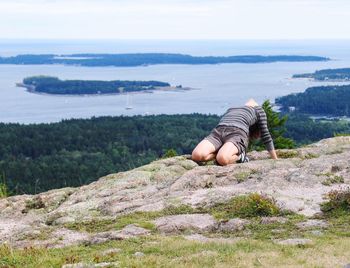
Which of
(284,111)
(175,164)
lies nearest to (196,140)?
(284,111)

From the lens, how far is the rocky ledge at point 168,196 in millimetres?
7980

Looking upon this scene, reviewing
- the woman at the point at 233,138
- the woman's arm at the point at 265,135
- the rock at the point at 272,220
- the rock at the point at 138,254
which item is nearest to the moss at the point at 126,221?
the rock at the point at 272,220

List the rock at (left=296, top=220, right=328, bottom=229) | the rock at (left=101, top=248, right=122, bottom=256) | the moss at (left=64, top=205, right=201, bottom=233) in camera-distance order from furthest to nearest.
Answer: the moss at (left=64, top=205, right=201, bottom=233) < the rock at (left=296, top=220, right=328, bottom=229) < the rock at (left=101, top=248, right=122, bottom=256)

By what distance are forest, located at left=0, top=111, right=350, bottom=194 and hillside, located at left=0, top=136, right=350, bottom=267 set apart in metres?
60.2

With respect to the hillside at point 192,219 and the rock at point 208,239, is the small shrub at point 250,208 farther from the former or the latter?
the rock at point 208,239

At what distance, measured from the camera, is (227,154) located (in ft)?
36.7

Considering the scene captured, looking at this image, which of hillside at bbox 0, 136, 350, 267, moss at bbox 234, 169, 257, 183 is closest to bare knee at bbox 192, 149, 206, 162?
hillside at bbox 0, 136, 350, 267

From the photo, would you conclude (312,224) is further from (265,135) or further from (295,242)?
(265,135)

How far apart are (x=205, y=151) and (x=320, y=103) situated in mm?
150889

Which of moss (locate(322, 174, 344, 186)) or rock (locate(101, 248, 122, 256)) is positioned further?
moss (locate(322, 174, 344, 186))

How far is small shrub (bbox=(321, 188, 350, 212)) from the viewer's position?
8.19m

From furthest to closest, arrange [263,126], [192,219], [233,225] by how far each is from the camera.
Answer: [263,126] → [192,219] → [233,225]

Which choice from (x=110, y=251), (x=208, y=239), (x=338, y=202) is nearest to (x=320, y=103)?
(x=338, y=202)

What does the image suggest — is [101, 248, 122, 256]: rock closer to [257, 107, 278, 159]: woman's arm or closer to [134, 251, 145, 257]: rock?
[134, 251, 145, 257]: rock
